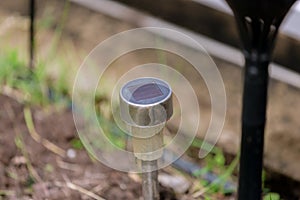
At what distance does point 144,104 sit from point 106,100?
76cm

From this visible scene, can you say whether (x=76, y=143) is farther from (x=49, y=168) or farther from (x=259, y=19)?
(x=259, y=19)

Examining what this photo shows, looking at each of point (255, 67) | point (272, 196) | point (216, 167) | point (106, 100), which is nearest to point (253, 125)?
point (255, 67)

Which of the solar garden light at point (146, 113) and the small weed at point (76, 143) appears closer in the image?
the solar garden light at point (146, 113)

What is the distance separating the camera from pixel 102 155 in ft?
5.78

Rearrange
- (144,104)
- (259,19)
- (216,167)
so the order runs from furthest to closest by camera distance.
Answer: (216,167), (144,104), (259,19)

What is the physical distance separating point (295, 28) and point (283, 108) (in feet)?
0.67

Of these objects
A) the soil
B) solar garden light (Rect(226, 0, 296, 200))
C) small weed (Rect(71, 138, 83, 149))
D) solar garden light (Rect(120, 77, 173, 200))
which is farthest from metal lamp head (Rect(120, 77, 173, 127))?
small weed (Rect(71, 138, 83, 149))

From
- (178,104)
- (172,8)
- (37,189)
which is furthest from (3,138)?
(172,8)

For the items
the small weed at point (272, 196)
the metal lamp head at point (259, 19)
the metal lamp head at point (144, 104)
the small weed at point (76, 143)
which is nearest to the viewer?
the metal lamp head at point (259, 19)

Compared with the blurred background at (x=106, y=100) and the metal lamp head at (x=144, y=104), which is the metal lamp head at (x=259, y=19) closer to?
the metal lamp head at (x=144, y=104)

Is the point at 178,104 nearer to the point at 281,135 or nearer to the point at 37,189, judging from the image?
the point at 281,135

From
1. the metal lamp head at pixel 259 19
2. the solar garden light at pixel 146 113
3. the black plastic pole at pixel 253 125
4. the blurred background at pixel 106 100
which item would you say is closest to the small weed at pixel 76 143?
the blurred background at pixel 106 100

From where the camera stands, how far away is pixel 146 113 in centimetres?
126

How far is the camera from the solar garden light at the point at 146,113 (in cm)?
126
